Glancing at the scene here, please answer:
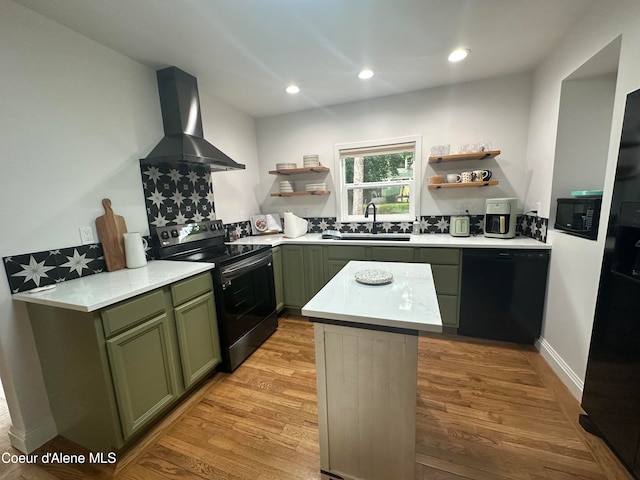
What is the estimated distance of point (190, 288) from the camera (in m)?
1.78

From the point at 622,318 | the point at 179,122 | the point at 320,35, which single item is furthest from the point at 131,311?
the point at 622,318

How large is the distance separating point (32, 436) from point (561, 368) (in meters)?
3.46

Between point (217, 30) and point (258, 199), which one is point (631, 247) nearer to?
point (217, 30)

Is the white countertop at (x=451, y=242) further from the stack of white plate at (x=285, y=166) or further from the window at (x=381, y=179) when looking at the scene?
the stack of white plate at (x=285, y=166)

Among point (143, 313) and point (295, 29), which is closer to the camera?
point (143, 313)

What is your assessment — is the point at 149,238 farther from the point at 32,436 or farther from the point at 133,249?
the point at 32,436

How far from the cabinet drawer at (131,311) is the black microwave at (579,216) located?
8.86 ft

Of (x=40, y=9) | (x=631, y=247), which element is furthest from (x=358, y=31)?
(x=631, y=247)

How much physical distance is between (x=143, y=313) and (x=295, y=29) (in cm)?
206

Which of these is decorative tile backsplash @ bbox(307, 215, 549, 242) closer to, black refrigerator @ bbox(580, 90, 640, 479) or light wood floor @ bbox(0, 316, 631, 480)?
black refrigerator @ bbox(580, 90, 640, 479)

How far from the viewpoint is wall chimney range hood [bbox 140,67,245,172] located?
2.11 meters

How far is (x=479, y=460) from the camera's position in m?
1.34

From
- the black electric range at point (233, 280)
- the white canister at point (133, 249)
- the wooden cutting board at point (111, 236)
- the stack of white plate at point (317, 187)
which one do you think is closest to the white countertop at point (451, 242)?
the black electric range at point (233, 280)

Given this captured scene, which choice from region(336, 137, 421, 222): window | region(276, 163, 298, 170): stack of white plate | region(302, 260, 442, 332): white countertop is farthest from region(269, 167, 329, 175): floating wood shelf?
region(302, 260, 442, 332): white countertop
